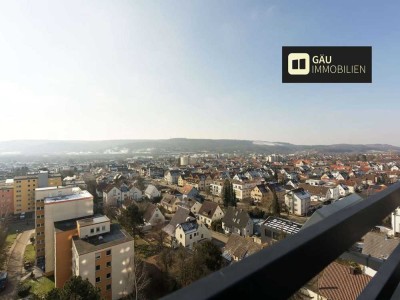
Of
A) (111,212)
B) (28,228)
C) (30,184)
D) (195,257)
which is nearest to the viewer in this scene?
(195,257)

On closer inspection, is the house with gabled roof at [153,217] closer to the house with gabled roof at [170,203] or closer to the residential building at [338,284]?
the house with gabled roof at [170,203]

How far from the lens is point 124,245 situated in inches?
323

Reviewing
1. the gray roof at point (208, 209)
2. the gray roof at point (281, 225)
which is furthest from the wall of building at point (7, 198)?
the gray roof at point (281, 225)

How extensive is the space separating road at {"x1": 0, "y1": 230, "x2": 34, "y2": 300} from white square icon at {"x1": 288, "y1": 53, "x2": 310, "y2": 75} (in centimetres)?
1044

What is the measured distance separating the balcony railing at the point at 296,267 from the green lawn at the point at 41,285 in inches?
432

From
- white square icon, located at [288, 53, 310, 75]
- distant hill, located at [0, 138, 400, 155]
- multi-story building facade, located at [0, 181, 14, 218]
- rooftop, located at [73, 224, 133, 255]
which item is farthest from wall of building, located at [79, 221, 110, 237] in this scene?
distant hill, located at [0, 138, 400, 155]

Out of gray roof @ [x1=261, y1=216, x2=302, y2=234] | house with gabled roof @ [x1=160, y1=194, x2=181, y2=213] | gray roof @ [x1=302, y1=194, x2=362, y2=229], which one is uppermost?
gray roof @ [x1=302, y1=194, x2=362, y2=229]

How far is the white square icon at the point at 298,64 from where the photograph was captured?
4012 millimetres

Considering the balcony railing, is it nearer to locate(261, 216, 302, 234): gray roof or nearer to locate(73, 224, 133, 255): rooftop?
locate(73, 224, 133, 255): rooftop

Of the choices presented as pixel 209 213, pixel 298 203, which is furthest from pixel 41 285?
pixel 298 203

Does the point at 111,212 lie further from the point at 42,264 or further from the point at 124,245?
the point at 124,245

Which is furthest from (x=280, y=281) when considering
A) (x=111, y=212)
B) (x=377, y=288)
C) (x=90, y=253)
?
(x=111, y=212)

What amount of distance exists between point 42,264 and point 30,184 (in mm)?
11618

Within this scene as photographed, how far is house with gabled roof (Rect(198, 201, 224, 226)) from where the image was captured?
46.7ft
